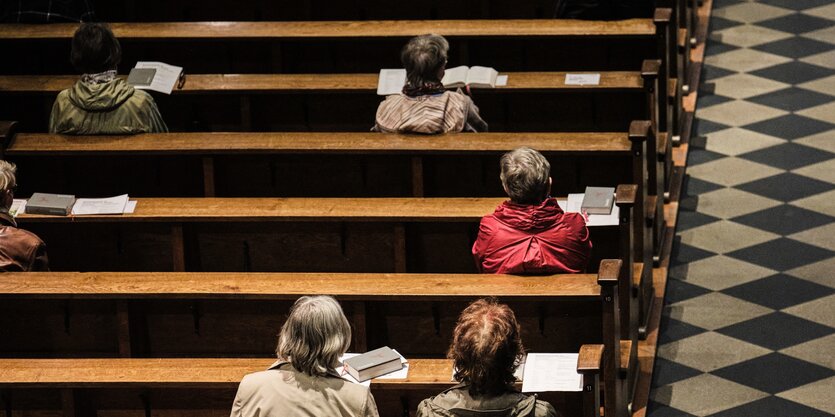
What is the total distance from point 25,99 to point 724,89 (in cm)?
354

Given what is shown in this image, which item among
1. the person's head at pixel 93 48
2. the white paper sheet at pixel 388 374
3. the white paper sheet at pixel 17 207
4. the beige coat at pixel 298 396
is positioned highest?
the person's head at pixel 93 48

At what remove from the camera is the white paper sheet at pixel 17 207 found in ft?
15.3

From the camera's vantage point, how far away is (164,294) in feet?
13.3

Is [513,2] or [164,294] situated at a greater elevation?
[513,2]

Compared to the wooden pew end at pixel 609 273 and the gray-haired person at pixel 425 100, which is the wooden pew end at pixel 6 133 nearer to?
the gray-haired person at pixel 425 100

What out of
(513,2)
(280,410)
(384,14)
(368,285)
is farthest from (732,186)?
(280,410)

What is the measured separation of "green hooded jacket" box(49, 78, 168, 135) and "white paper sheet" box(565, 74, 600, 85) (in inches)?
66.1

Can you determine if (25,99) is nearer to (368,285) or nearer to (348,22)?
(348,22)

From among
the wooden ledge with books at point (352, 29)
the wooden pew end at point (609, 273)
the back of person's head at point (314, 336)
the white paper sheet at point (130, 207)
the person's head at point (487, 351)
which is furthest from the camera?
the wooden ledge with books at point (352, 29)

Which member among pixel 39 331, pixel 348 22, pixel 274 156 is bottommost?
pixel 39 331

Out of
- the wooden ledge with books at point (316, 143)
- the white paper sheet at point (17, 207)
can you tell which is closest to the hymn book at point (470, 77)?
the wooden ledge with books at point (316, 143)

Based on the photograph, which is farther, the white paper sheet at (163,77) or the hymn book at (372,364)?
the white paper sheet at (163,77)

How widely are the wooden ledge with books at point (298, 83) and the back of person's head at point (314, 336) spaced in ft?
7.77

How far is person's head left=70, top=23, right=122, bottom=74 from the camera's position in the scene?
16.7 feet
